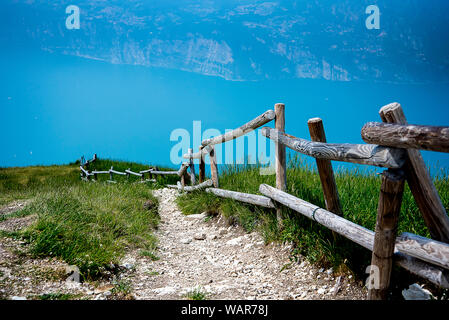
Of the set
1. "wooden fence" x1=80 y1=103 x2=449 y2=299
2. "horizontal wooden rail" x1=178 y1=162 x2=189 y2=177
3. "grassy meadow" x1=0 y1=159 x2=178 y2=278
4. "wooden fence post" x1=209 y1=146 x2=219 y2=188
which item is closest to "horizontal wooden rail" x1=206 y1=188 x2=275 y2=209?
"wooden fence post" x1=209 y1=146 x2=219 y2=188

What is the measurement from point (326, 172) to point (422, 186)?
103 cm

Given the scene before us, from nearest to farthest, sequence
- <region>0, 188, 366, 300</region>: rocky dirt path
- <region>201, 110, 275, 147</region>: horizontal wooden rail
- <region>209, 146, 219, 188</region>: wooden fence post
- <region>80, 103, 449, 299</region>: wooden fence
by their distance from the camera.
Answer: <region>80, 103, 449, 299</region>: wooden fence, <region>0, 188, 366, 300</region>: rocky dirt path, <region>201, 110, 275, 147</region>: horizontal wooden rail, <region>209, 146, 219, 188</region>: wooden fence post

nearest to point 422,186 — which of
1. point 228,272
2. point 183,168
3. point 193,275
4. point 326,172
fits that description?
point 326,172

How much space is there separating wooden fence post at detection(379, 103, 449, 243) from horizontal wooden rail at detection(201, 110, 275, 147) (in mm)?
2382

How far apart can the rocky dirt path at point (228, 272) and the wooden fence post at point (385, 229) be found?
54cm

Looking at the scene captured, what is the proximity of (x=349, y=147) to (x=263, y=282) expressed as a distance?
6.25ft

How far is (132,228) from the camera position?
491 centimetres

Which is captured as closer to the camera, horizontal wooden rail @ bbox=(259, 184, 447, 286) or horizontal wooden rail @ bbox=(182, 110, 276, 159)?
horizontal wooden rail @ bbox=(259, 184, 447, 286)

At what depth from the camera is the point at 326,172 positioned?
3.19 metres

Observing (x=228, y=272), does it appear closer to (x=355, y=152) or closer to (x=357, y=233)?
(x=357, y=233)

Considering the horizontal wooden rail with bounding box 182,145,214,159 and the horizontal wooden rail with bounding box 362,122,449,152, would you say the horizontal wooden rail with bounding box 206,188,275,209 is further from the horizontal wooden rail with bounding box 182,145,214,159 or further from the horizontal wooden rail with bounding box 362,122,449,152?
the horizontal wooden rail with bounding box 362,122,449,152

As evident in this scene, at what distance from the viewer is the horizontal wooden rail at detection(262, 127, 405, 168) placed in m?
2.14

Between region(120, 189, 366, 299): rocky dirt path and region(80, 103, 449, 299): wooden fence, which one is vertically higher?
region(80, 103, 449, 299): wooden fence
